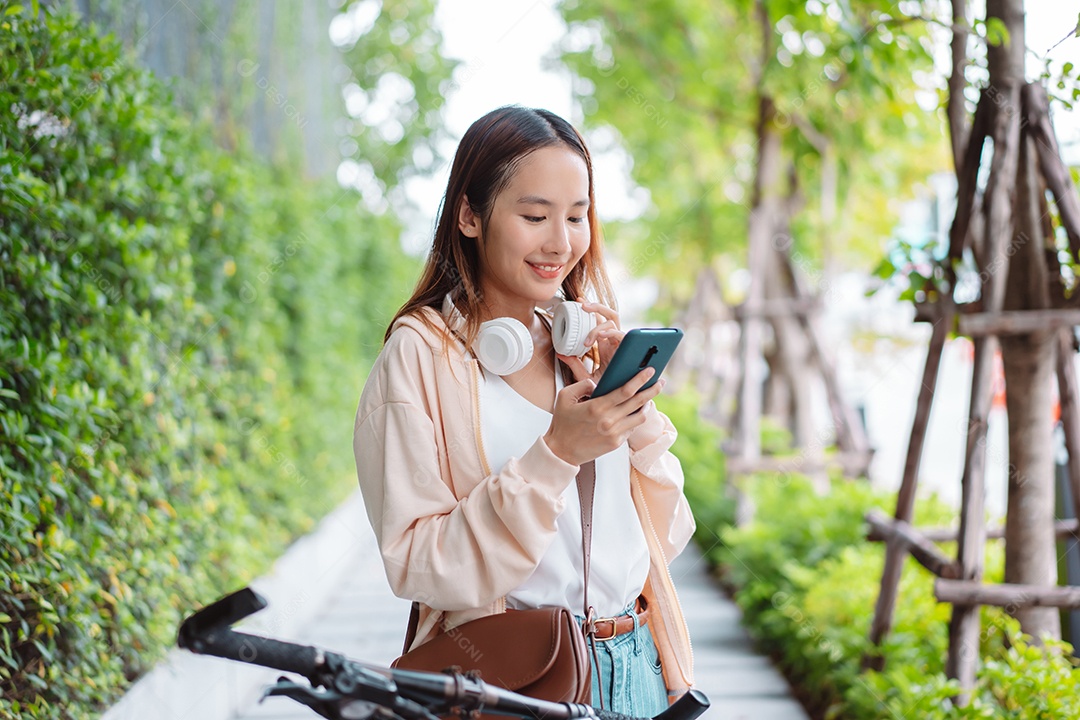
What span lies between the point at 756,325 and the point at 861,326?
5560mm

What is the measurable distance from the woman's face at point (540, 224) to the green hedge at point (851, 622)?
6.18 ft

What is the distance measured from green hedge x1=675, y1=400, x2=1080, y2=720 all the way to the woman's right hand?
1.79 meters

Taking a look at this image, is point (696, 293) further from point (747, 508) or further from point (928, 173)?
point (747, 508)

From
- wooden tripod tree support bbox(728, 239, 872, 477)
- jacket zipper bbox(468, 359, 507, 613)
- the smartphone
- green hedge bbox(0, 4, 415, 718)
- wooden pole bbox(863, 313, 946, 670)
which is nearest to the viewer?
the smartphone

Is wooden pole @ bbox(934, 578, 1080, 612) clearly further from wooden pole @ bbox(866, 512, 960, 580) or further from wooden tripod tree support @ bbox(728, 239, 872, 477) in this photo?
wooden tripod tree support @ bbox(728, 239, 872, 477)

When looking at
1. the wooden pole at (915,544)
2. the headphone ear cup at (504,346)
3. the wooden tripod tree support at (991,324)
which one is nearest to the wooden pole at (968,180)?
the wooden tripod tree support at (991,324)

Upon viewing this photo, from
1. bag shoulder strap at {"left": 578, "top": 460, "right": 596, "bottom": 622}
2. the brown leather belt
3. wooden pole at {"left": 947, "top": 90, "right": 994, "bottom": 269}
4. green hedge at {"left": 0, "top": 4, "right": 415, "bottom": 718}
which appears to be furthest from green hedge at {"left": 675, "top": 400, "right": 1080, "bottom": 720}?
green hedge at {"left": 0, "top": 4, "right": 415, "bottom": 718}

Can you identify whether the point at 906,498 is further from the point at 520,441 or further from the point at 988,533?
the point at 520,441

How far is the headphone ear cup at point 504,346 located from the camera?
58.7 inches

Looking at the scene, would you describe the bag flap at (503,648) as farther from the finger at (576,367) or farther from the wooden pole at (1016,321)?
the wooden pole at (1016,321)

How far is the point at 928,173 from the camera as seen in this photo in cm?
933

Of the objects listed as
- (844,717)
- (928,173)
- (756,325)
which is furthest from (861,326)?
(844,717)

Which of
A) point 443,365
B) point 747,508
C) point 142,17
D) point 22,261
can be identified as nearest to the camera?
point 443,365

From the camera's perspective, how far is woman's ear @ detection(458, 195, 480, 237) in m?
1.65
